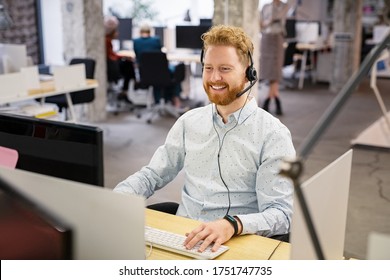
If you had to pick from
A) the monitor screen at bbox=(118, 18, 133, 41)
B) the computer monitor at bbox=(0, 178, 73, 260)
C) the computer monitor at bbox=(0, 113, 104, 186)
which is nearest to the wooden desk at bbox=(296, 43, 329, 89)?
the monitor screen at bbox=(118, 18, 133, 41)

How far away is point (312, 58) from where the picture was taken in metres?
11.2

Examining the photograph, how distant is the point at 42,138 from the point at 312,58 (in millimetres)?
10242

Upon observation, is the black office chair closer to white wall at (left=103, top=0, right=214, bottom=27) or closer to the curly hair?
the curly hair

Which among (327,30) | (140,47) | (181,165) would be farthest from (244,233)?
(327,30)

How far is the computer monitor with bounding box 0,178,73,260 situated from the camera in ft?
3.08

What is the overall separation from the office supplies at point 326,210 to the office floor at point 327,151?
4.15 ft

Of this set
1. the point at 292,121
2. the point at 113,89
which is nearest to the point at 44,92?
the point at 292,121

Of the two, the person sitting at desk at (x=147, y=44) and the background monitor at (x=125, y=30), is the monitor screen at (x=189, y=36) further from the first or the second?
the background monitor at (x=125, y=30)

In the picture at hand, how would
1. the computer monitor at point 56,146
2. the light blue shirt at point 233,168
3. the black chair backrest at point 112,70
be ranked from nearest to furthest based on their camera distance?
the computer monitor at point 56,146 → the light blue shirt at point 233,168 → the black chair backrest at point 112,70

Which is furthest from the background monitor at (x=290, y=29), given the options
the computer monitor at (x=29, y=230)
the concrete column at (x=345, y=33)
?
the computer monitor at (x=29, y=230)

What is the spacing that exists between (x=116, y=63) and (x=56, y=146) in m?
6.41

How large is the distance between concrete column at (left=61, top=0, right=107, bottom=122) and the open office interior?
14mm

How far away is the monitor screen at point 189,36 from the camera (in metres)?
7.78
